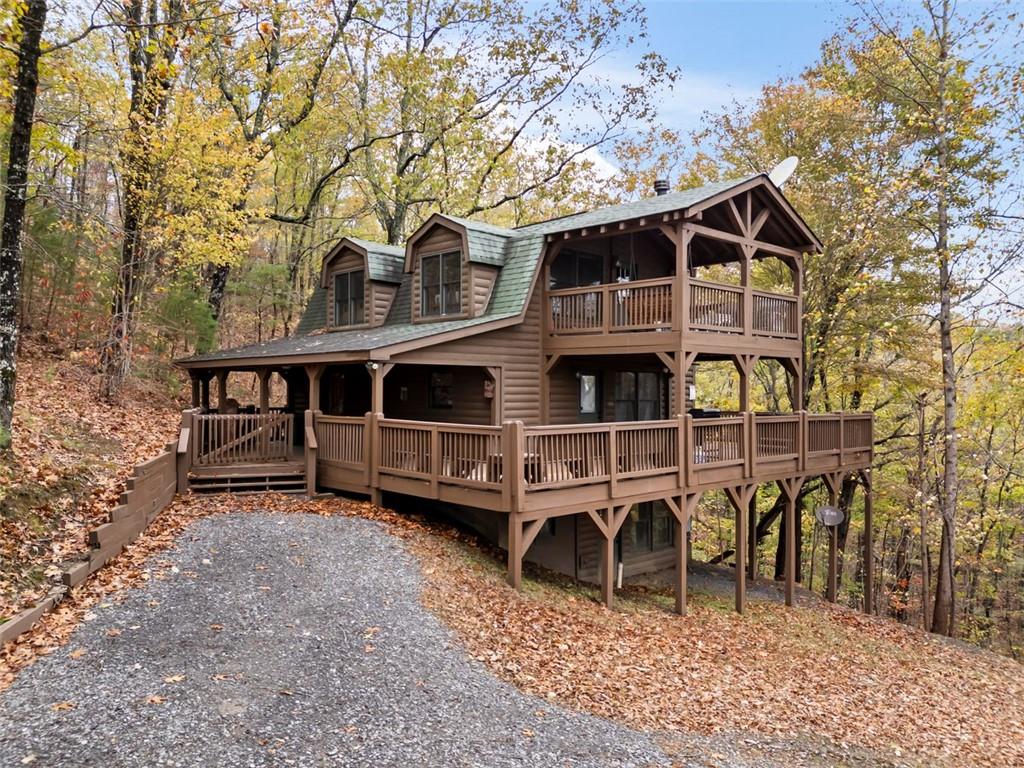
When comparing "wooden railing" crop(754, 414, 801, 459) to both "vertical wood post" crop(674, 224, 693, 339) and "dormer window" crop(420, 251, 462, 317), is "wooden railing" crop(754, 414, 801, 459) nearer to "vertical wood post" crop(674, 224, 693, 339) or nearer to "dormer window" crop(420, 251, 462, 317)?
"vertical wood post" crop(674, 224, 693, 339)

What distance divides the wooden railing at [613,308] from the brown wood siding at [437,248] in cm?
200

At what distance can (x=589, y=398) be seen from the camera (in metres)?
15.6

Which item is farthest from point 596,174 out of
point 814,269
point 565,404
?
point 565,404

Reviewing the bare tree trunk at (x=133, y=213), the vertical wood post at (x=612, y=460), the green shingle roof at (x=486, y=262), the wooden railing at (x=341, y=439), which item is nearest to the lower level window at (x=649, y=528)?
the vertical wood post at (x=612, y=460)

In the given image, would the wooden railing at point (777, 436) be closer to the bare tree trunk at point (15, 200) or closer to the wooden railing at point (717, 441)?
the wooden railing at point (717, 441)

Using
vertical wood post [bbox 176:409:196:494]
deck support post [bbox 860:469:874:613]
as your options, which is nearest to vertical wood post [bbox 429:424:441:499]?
vertical wood post [bbox 176:409:196:494]

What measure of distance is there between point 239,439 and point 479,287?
6.07 m

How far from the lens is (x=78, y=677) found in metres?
5.27

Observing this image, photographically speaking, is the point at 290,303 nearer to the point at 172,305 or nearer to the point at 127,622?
the point at 172,305

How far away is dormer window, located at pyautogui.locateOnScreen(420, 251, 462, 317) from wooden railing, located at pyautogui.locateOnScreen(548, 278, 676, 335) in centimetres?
225

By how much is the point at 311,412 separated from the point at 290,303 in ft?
55.0

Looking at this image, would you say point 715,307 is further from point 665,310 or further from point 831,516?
point 831,516

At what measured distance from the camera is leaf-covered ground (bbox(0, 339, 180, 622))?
710 cm

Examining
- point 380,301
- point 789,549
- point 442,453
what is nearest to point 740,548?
point 789,549
